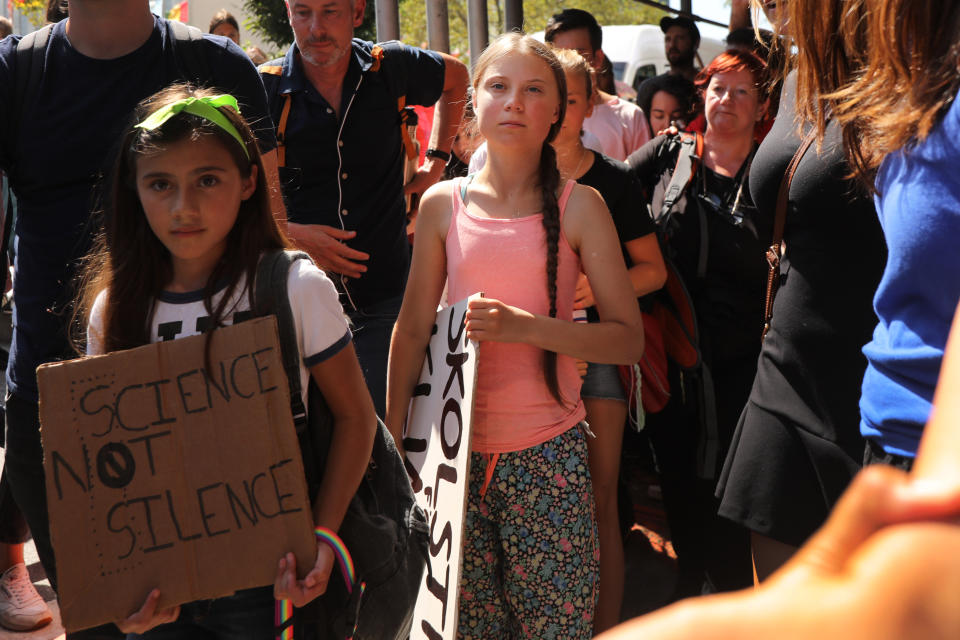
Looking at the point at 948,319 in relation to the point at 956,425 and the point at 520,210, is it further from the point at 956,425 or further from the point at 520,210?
the point at 520,210

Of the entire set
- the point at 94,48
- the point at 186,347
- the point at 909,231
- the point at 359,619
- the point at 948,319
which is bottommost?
the point at 359,619

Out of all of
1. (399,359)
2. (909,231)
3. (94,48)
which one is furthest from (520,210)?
(909,231)

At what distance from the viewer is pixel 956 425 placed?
22.8 inches

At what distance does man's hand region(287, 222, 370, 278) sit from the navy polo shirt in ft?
0.64

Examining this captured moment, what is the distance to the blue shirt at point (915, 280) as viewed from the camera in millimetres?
1178

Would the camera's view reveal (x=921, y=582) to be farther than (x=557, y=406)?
No

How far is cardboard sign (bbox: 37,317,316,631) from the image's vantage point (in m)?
1.89

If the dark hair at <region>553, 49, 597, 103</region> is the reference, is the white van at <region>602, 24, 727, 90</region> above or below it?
above

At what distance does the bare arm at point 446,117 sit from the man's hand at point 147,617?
285cm

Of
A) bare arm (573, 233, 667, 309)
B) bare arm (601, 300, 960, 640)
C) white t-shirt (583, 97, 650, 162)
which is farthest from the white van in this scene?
bare arm (601, 300, 960, 640)

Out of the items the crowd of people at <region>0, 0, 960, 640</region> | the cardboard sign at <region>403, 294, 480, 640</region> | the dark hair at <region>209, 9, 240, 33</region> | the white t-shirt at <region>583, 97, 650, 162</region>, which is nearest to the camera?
the crowd of people at <region>0, 0, 960, 640</region>

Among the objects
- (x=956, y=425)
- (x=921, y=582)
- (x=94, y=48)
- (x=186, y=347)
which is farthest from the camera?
(x=94, y=48)

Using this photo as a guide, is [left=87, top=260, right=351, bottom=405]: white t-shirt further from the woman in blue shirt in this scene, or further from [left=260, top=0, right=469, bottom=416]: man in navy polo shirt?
[left=260, top=0, right=469, bottom=416]: man in navy polo shirt

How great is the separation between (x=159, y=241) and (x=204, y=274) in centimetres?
16
